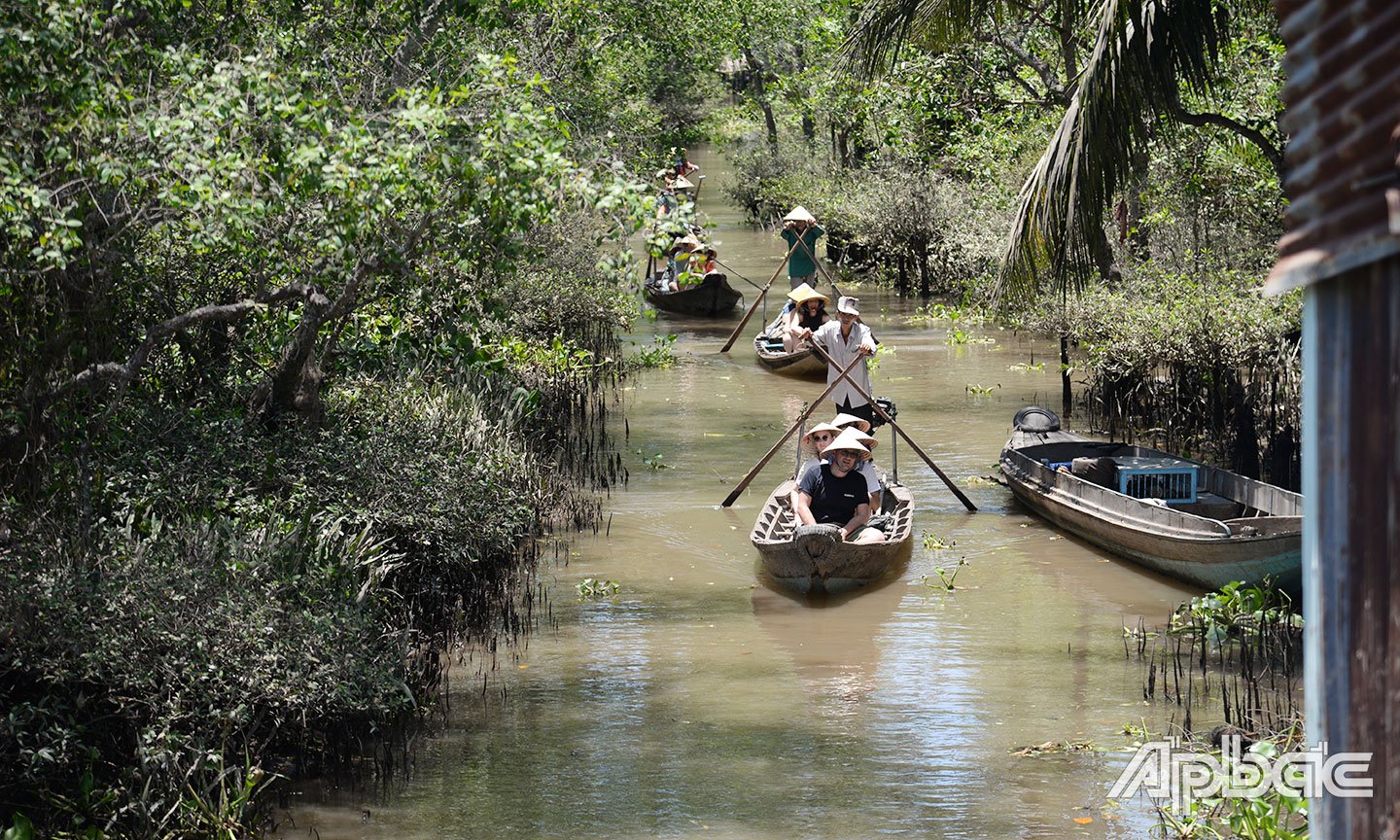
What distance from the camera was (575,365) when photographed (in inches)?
759

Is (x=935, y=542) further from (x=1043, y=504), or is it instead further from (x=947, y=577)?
(x=1043, y=504)

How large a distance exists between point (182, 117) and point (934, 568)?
7741mm

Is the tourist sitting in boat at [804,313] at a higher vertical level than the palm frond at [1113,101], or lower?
lower

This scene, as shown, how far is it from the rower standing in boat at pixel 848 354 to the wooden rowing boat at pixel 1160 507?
1.60 meters

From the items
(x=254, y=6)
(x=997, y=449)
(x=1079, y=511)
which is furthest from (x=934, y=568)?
(x=254, y=6)

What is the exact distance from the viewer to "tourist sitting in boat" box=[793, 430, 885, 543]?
40.2 ft

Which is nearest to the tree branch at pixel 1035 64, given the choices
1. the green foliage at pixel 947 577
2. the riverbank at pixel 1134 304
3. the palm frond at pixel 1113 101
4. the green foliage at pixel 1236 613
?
the riverbank at pixel 1134 304

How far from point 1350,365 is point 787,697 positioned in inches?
270

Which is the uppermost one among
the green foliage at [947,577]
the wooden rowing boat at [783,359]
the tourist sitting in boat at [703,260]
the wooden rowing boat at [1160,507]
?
the tourist sitting in boat at [703,260]

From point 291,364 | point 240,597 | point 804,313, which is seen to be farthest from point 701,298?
point 240,597

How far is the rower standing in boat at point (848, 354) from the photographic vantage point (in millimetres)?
15062

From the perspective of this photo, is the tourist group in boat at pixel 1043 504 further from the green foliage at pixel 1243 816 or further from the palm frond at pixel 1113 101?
the green foliage at pixel 1243 816

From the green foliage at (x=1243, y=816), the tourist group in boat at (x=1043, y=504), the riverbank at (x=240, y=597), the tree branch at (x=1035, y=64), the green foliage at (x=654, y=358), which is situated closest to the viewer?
the green foliage at (x=1243, y=816)

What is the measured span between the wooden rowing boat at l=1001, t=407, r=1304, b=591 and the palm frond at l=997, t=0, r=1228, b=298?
235 centimetres
